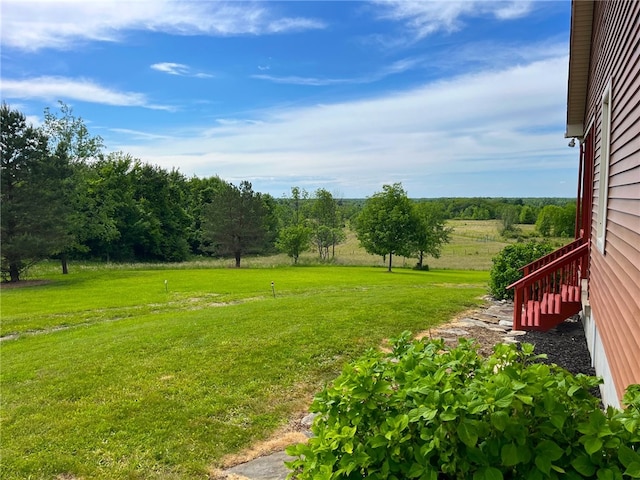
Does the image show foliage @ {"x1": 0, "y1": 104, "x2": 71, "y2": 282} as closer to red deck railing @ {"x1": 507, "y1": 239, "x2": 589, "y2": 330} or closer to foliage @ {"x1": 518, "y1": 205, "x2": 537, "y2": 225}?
red deck railing @ {"x1": 507, "y1": 239, "x2": 589, "y2": 330}

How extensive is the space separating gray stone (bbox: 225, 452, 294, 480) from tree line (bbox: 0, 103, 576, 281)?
777 inches

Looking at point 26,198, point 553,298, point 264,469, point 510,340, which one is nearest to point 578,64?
point 553,298

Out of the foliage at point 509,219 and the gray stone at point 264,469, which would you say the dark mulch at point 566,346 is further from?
the foliage at point 509,219

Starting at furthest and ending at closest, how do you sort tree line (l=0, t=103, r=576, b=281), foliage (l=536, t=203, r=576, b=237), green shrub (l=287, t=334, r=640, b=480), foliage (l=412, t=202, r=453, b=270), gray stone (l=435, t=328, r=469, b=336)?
foliage (l=536, t=203, r=576, b=237) < foliage (l=412, t=202, r=453, b=270) < tree line (l=0, t=103, r=576, b=281) < gray stone (l=435, t=328, r=469, b=336) < green shrub (l=287, t=334, r=640, b=480)

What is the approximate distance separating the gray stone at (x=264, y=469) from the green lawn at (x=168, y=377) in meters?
0.27

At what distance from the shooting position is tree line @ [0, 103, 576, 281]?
64.6ft

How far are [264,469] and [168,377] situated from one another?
253 cm

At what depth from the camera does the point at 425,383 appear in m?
1.69

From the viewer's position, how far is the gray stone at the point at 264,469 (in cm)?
346

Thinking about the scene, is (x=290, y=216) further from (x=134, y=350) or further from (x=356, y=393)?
(x=356, y=393)

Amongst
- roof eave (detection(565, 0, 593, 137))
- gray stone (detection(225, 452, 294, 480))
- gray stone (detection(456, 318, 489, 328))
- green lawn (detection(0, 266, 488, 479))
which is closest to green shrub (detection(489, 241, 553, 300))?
green lawn (detection(0, 266, 488, 479))

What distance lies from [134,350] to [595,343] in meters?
6.55

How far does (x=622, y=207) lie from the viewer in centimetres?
340

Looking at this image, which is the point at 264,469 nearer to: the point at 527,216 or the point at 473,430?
the point at 473,430
